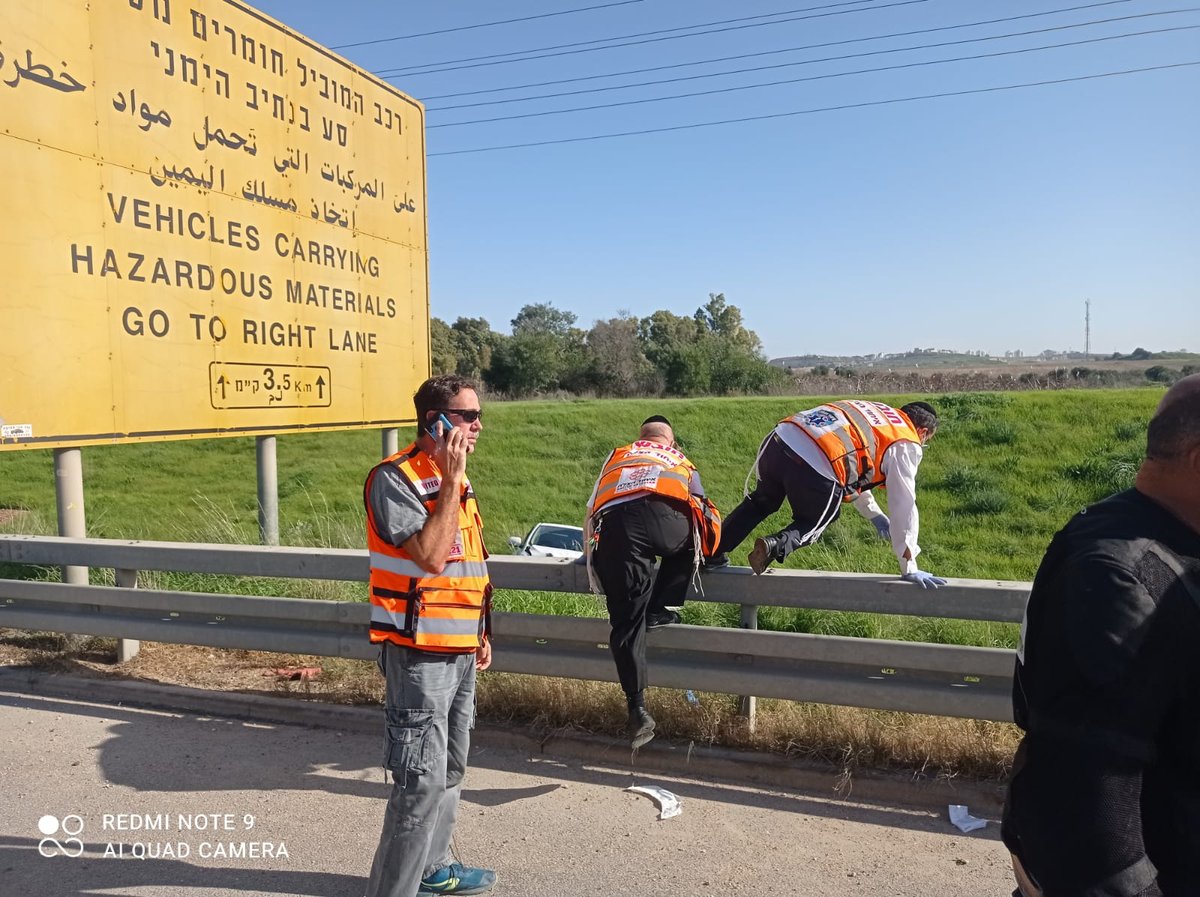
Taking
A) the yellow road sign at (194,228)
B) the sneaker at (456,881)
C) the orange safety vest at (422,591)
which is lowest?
the sneaker at (456,881)

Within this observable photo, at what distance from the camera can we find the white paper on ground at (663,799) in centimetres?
373

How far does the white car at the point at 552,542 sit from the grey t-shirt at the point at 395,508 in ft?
18.0

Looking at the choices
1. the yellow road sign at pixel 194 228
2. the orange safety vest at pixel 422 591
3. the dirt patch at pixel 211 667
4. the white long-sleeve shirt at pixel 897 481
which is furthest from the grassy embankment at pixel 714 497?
the orange safety vest at pixel 422 591

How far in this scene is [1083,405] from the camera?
55.2ft

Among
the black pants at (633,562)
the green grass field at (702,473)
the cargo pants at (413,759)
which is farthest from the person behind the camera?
the green grass field at (702,473)

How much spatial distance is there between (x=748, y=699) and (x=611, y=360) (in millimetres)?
45982

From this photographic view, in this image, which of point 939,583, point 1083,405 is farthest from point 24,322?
point 1083,405

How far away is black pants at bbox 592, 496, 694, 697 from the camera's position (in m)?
4.07

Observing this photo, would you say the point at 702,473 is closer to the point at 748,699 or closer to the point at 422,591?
the point at 748,699

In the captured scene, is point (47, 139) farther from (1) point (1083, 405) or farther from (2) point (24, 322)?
(1) point (1083, 405)

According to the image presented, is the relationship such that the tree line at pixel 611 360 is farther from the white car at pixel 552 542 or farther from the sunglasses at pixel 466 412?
the sunglasses at pixel 466 412

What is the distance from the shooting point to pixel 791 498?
17.0 ft

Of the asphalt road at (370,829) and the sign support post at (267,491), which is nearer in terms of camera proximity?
the asphalt road at (370,829)

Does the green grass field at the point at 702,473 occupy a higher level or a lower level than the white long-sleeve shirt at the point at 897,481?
lower
